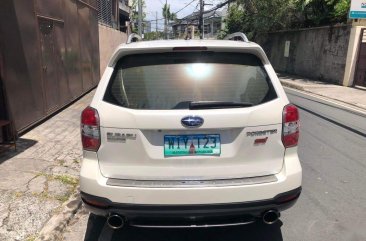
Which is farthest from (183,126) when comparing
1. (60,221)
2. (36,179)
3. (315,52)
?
(315,52)

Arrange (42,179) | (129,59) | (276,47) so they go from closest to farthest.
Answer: (129,59) → (42,179) → (276,47)

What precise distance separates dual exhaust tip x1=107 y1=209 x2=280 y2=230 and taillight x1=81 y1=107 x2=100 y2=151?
541 millimetres

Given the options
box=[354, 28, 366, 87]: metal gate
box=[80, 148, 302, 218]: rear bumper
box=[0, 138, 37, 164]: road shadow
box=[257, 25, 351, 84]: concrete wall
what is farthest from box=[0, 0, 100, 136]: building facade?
box=[257, 25, 351, 84]: concrete wall

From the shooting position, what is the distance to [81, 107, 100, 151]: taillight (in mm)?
3152

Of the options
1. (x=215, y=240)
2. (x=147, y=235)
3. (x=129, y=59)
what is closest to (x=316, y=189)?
(x=215, y=240)

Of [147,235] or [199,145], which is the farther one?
[147,235]

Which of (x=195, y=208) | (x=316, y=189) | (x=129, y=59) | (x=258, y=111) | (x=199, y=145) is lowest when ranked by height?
(x=316, y=189)

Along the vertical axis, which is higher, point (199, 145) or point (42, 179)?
point (199, 145)

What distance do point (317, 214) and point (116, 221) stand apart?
2245 millimetres

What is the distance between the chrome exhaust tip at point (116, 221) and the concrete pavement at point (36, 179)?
95cm

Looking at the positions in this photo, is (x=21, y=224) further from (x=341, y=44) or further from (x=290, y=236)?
(x=341, y=44)

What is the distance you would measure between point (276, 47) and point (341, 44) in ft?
31.0

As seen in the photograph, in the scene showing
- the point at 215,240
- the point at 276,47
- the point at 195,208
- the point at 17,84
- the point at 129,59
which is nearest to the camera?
the point at 195,208

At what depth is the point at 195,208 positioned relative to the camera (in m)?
3.04
